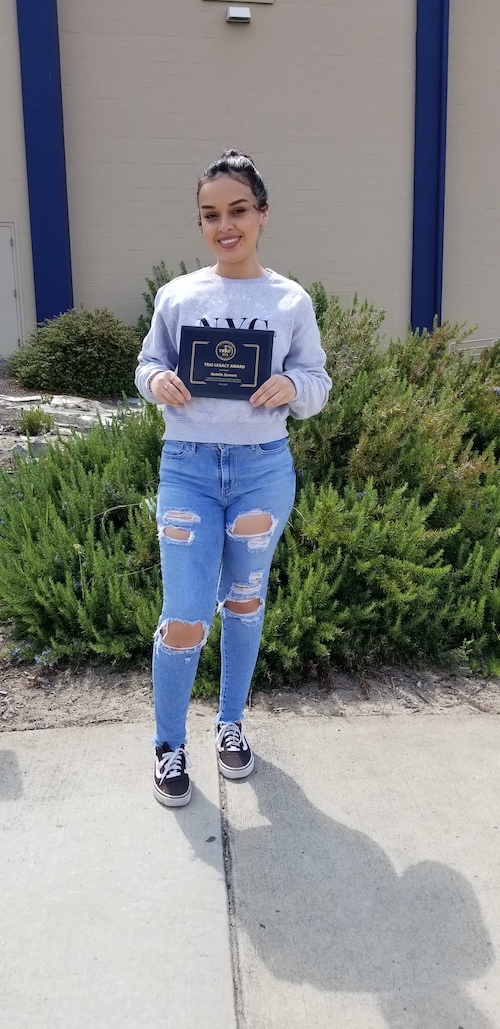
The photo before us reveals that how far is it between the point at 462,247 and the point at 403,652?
32.0 feet

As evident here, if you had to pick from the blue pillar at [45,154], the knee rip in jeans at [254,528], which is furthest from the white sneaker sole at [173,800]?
the blue pillar at [45,154]

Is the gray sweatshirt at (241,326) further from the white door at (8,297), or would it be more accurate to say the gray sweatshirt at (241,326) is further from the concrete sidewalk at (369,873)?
the white door at (8,297)

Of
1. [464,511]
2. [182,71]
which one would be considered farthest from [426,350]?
[182,71]

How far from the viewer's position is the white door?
405 inches

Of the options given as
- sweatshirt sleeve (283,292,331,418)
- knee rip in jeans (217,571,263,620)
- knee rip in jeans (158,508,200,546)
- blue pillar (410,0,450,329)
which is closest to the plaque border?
sweatshirt sleeve (283,292,331,418)

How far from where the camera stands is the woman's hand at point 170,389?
7.32ft

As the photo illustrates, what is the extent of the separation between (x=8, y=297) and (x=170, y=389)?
353 inches

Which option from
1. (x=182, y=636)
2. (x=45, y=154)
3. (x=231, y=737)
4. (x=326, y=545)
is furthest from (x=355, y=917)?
(x=45, y=154)

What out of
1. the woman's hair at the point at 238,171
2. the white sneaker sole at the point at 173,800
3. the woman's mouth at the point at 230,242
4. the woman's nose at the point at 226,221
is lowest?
the white sneaker sole at the point at 173,800

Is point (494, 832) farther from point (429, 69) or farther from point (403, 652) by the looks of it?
point (429, 69)

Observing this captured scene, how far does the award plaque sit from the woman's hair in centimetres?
42

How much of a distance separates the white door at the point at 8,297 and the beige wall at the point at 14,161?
0.19 feet

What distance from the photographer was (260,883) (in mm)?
2188

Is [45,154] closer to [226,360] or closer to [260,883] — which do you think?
[226,360]
